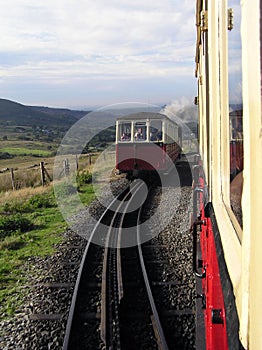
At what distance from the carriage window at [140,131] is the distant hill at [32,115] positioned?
98.9 metres

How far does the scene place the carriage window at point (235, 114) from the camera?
1.38 meters

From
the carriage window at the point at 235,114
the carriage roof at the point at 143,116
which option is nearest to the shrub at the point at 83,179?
the carriage roof at the point at 143,116

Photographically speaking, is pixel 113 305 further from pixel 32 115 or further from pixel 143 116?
pixel 32 115

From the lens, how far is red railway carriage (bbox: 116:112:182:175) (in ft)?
56.1

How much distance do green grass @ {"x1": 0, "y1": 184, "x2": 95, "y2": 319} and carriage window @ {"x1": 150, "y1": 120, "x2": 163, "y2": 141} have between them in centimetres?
323

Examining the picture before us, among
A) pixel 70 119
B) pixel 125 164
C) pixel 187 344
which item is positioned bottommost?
pixel 187 344

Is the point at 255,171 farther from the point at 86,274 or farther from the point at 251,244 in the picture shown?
the point at 86,274

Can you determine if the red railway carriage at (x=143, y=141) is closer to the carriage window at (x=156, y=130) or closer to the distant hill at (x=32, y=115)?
the carriage window at (x=156, y=130)

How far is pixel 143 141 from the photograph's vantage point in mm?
17188

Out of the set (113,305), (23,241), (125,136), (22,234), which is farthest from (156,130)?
(113,305)

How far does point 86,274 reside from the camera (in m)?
6.91

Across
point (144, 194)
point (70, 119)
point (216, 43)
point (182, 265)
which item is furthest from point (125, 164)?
point (70, 119)

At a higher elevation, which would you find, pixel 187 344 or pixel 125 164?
pixel 125 164

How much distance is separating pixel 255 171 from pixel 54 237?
926cm
